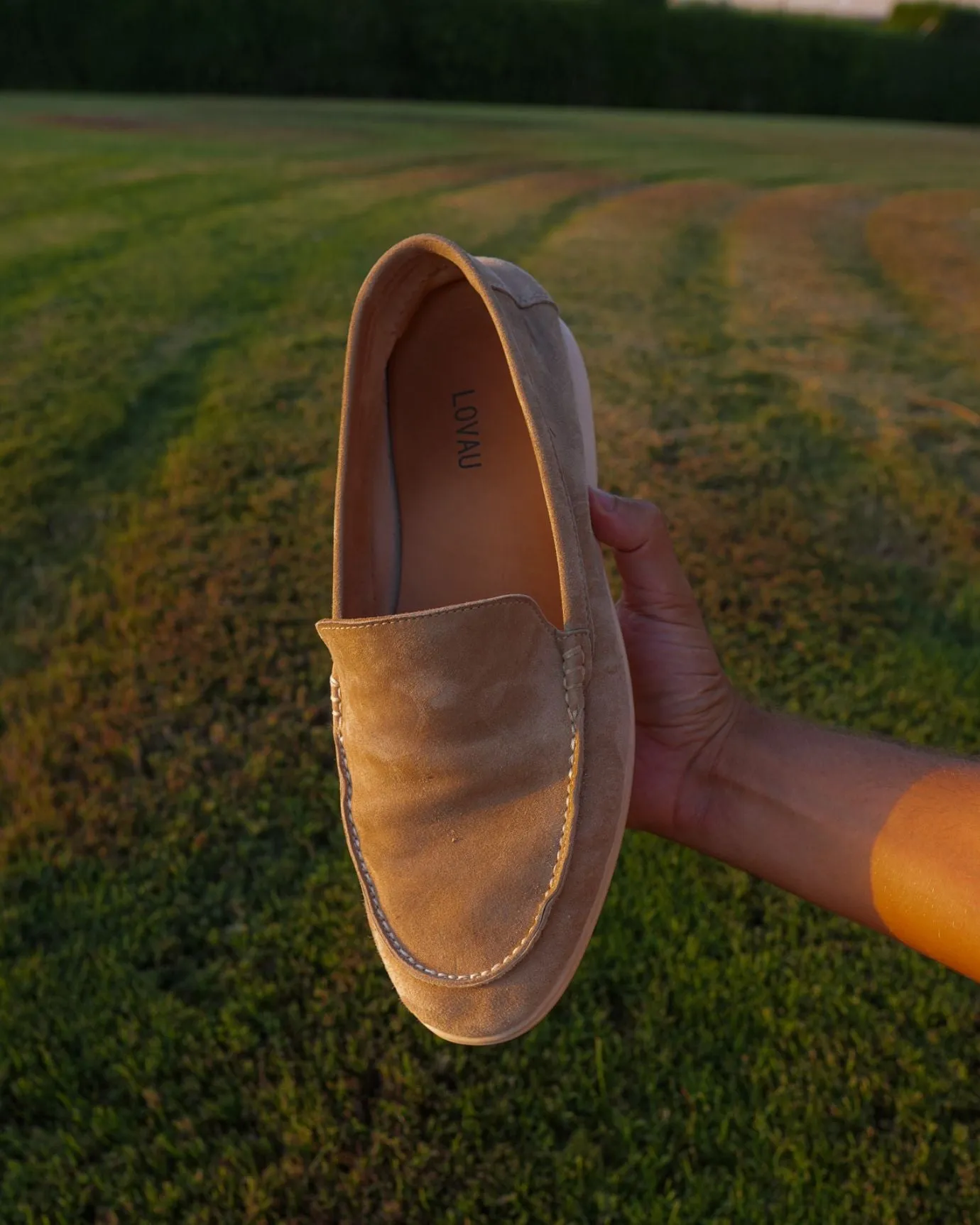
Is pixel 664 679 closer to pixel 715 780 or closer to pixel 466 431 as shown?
pixel 715 780

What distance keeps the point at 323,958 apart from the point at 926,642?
1774 mm

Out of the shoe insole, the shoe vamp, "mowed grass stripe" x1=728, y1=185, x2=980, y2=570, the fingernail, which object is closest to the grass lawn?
"mowed grass stripe" x1=728, y1=185, x2=980, y2=570

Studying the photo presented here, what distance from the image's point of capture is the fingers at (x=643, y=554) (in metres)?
1.82

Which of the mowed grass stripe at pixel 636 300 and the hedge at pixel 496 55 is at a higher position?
the hedge at pixel 496 55

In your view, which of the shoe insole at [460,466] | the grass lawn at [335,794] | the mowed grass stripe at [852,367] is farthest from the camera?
the mowed grass stripe at [852,367]

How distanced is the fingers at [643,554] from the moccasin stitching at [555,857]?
398 millimetres

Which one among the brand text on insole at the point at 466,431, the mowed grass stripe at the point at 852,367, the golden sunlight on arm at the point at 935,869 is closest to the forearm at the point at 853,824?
the golden sunlight on arm at the point at 935,869

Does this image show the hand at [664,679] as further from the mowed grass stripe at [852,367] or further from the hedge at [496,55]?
the hedge at [496,55]

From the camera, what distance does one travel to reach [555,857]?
140 centimetres

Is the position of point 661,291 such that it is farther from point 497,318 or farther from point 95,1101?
point 95,1101

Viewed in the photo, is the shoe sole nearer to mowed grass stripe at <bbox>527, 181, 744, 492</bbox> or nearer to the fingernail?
the fingernail

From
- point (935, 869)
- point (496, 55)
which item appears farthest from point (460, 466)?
point (496, 55)

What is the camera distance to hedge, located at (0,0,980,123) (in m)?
18.5

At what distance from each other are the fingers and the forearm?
27cm
